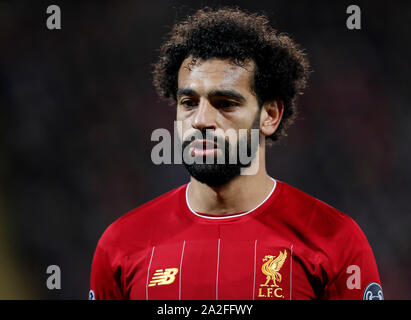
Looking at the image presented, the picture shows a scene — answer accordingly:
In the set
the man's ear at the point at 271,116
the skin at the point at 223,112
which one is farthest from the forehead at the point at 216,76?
the man's ear at the point at 271,116

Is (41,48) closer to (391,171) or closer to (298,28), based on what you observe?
(298,28)

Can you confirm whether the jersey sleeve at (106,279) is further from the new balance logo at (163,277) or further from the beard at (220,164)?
the beard at (220,164)

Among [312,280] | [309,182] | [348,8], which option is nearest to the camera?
[312,280]

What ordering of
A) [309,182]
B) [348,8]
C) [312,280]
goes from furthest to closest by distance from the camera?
[309,182], [348,8], [312,280]

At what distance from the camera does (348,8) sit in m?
4.67

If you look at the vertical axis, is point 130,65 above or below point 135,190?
above

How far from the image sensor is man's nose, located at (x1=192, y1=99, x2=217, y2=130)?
2.59 meters

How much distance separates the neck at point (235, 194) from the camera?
275 centimetres

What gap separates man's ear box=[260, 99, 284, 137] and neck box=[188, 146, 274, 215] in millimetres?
106

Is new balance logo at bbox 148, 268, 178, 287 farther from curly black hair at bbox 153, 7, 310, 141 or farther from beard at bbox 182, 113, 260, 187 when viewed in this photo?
curly black hair at bbox 153, 7, 310, 141

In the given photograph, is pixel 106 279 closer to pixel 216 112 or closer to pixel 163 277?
pixel 163 277

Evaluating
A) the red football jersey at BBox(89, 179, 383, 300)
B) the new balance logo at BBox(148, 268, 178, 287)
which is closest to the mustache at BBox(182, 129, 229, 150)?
the red football jersey at BBox(89, 179, 383, 300)

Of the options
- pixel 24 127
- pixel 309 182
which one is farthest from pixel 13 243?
pixel 309 182
